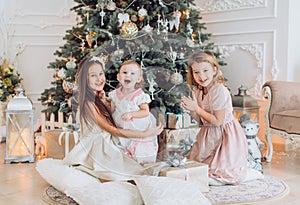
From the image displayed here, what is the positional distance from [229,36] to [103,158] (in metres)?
2.55

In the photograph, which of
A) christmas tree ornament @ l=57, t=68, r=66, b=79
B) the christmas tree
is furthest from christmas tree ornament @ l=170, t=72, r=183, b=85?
christmas tree ornament @ l=57, t=68, r=66, b=79

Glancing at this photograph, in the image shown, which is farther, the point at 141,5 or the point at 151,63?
the point at 141,5

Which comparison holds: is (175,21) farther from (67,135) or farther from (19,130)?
(19,130)

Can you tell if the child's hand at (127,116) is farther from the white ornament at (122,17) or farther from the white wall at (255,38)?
the white wall at (255,38)

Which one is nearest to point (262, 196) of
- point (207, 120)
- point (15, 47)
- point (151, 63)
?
point (207, 120)

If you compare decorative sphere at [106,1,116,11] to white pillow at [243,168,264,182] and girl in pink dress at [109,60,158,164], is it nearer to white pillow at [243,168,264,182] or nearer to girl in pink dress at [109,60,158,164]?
girl in pink dress at [109,60,158,164]

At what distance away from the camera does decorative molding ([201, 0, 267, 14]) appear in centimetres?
454

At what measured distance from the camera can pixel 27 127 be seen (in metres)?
3.74

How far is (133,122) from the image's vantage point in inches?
109

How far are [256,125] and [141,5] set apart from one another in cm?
144

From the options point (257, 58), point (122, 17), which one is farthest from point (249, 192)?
point (257, 58)

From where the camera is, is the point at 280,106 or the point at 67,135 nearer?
the point at 67,135

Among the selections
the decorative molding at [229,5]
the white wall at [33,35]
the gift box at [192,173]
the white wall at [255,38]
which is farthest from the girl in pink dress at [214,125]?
the white wall at [33,35]

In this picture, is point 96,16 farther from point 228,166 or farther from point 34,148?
point 228,166
